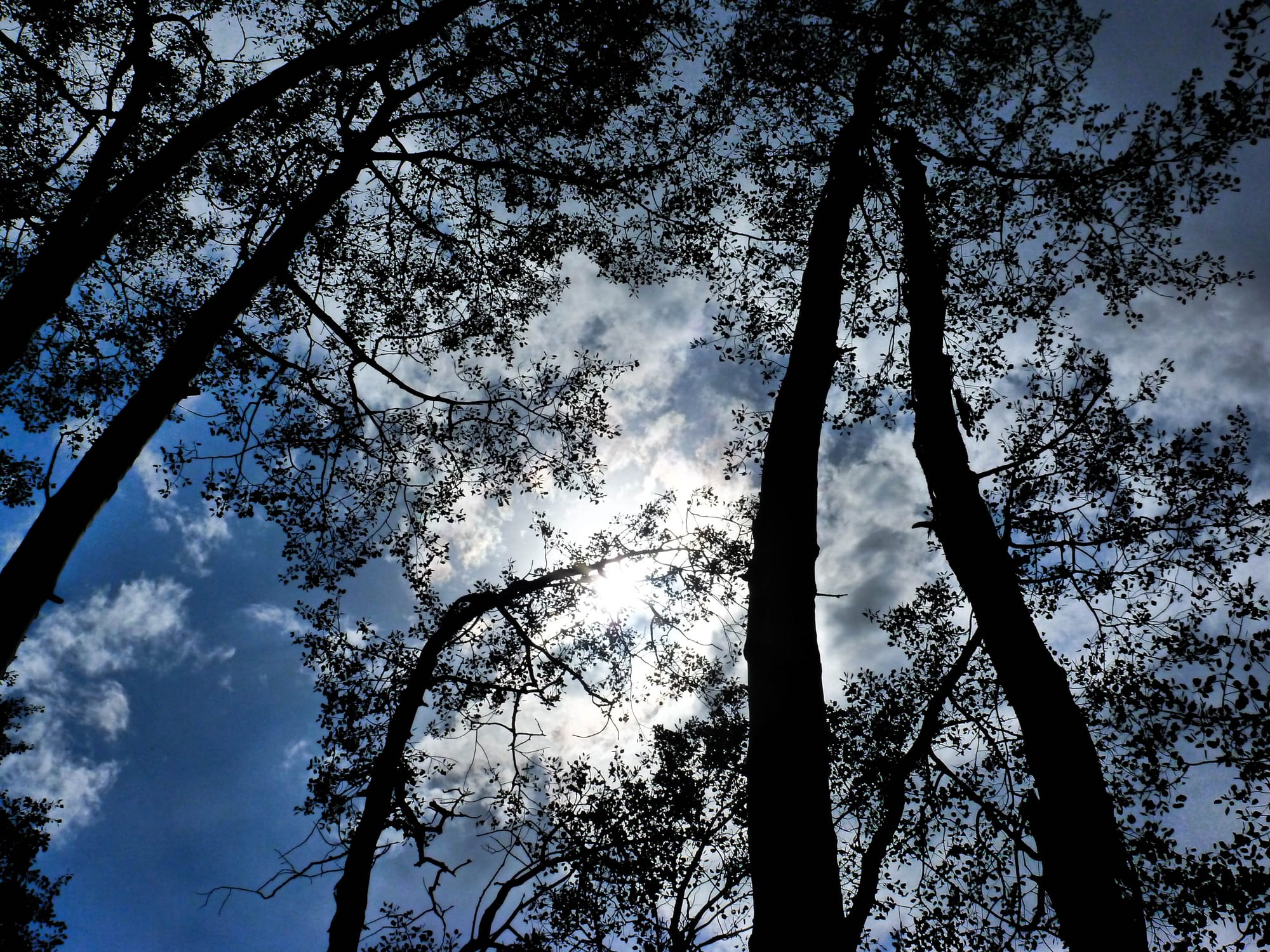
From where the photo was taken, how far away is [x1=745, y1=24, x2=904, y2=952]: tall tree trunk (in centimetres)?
A: 343

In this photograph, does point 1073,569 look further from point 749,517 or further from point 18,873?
point 18,873

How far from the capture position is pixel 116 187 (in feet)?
24.9

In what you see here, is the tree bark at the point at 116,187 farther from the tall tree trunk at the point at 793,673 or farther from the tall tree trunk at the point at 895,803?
the tall tree trunk at the point at 895,803

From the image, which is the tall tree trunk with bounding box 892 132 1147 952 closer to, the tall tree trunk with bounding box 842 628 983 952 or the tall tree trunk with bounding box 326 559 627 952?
the tall tree trunk with bounding box 842 628 983 952

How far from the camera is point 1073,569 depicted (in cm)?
857

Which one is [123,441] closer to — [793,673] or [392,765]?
[392,765]

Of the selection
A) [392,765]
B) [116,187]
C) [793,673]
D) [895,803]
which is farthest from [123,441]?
[895,803]

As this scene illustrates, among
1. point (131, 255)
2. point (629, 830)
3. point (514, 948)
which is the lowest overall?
point (514, 948)

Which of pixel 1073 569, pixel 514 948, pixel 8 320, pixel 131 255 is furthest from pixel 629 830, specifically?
pixel 131 255

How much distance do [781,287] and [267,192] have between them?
947 cm

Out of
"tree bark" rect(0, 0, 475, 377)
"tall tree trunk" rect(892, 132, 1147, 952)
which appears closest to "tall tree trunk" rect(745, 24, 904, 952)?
"tall tree trunk" rect(892, 132, 1147, 952)

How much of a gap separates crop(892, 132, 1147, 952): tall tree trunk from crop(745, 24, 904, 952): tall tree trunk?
163 cm

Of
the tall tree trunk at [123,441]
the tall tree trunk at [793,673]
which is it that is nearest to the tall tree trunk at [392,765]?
the tall tree trunk at [123,441]

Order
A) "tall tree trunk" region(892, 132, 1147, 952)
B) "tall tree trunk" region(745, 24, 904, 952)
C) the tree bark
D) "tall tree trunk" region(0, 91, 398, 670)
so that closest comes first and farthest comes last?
1. "tall tree trunk" region(745, 24, 904, 952)
2. "tall tree trunk" region(892, 132, 1147, 952)
3. "tall tree trunk" region(0, 91, 398, 670)
4. the tree bark
